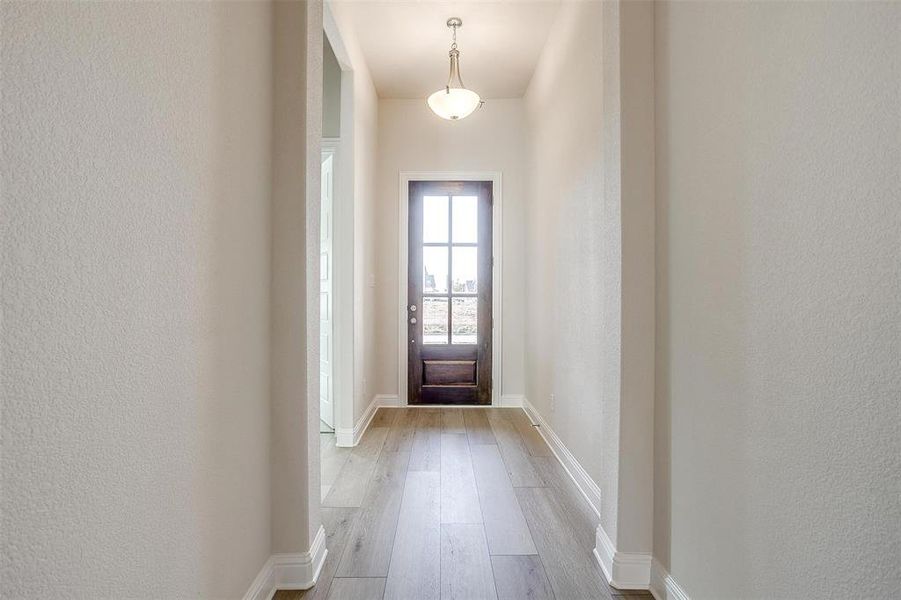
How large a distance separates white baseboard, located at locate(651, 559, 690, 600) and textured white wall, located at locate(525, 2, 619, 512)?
0.20 meters

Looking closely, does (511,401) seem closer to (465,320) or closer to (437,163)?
(465,320)

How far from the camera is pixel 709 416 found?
133 cm

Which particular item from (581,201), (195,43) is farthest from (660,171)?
(195,43)

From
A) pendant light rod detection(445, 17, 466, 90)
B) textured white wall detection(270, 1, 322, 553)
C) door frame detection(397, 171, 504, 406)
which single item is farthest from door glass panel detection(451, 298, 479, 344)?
textured white wall detection(270, 1, 322, 553)

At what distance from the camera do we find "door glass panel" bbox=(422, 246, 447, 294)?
442cm

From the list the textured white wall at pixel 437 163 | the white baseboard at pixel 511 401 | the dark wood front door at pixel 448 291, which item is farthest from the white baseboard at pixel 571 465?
the textured white wall at pixel 437 163

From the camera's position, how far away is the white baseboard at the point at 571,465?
7.45 feet

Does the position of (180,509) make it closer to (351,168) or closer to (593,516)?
(593,516)

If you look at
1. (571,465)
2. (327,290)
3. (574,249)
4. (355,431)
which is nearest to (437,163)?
(327,290)

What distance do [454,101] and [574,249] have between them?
1.37 meters

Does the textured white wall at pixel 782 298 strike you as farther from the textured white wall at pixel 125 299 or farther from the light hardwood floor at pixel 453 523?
the textured white wall at pixel 125 299

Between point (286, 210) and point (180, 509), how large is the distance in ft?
3.24

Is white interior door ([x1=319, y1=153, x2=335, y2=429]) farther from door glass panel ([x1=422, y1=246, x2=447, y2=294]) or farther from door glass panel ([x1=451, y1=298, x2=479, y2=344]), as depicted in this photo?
door glass panel ([x1=451, y1=298, x2=479, y2=344])

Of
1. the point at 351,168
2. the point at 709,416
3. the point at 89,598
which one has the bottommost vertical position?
the point at 89,598
